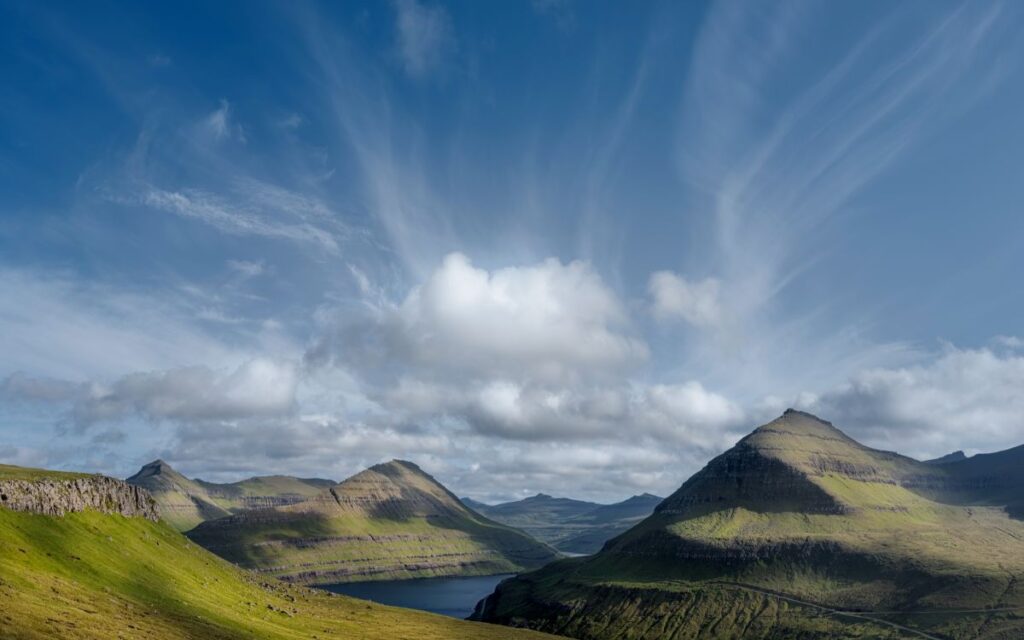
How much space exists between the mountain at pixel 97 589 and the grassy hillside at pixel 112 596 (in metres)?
0.29

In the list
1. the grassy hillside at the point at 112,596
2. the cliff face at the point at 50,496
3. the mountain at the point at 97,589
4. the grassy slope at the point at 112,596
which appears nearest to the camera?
the grassy hillside at the point at 112,596

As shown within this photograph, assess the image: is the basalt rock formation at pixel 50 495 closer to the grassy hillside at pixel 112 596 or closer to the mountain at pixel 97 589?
the mountain at pixel 97 589

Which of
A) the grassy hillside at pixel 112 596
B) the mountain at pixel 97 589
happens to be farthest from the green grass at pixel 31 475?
the grassy hillside at pixel 112 596

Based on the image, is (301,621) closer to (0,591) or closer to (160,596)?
(160,596)

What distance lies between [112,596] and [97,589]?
408 centimetres

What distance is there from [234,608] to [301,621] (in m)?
18.8

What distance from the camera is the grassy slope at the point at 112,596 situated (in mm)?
103188

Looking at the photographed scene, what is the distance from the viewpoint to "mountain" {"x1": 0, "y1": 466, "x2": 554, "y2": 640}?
10469 centimetres

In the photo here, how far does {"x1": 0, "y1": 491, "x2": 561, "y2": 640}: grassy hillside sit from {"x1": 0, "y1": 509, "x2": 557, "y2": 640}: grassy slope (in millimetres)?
274

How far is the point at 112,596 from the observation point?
134750 millimetres

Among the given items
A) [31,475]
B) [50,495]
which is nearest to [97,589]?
[50,495]

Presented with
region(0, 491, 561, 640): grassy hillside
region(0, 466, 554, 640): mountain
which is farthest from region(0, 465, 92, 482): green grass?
region(0, 491, 561, 640): grassy hillside

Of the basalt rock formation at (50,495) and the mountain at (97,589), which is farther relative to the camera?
the basalt rock formation at (50,495)

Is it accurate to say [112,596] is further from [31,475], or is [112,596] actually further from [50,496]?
[31,475]
